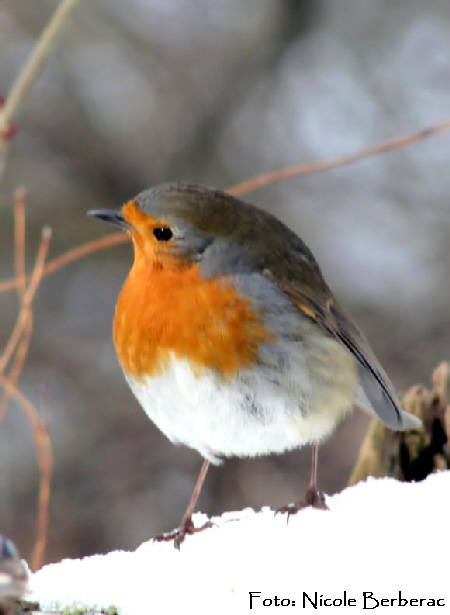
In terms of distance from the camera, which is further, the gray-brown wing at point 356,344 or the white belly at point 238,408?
the gray-brown wing at point 356,344

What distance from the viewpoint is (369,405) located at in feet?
10.3

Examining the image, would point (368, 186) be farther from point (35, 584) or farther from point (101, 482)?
point (35, 584)

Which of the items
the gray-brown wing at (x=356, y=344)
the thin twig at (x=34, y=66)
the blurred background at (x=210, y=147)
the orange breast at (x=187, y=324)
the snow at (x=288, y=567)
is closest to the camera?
the snow at (x=288, y=567)

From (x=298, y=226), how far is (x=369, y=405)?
3.41 meters

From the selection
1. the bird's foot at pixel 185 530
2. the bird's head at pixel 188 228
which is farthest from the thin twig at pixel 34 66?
the bird's foot at pixel 185 530

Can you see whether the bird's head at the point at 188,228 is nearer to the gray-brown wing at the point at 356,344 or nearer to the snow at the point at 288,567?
the gray-brown wing at the point at 356,344

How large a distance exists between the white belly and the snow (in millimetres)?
241

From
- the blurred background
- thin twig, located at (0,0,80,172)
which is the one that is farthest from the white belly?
the blurred background

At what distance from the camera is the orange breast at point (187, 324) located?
252 cm

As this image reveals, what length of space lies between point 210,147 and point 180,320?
13.9ft

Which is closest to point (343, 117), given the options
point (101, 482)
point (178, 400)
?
point (101, 482)

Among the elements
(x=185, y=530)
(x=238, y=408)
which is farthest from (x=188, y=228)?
(x=185, y=530)

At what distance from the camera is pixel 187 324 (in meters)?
2.53

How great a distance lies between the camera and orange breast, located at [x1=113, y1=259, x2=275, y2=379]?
252 cm
